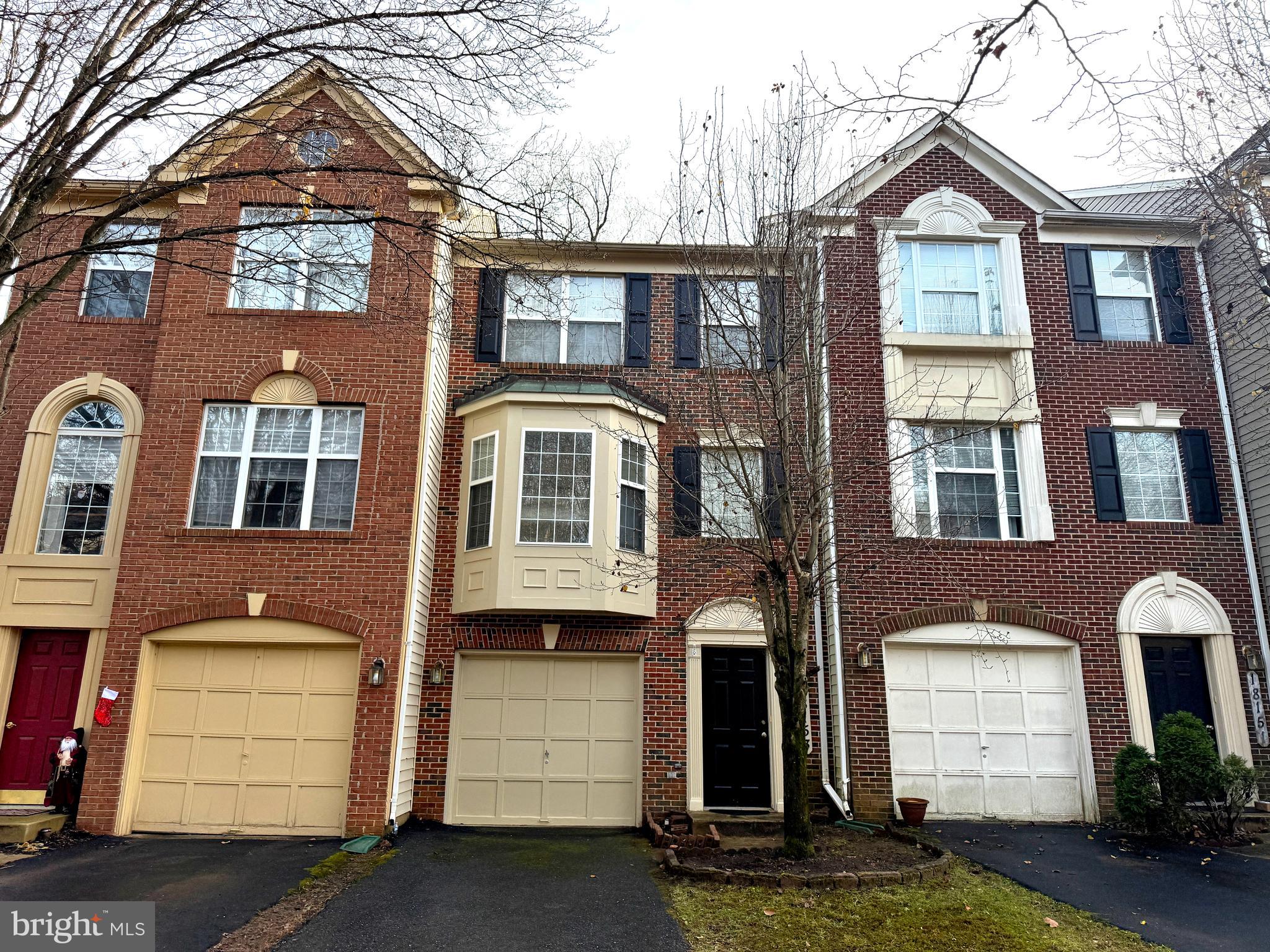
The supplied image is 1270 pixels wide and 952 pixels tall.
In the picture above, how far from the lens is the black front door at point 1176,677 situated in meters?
10.5

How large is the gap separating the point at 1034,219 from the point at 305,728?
497 inches

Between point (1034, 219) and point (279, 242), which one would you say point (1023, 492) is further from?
point (279, 242)

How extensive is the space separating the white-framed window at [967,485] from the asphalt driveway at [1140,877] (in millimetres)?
3885

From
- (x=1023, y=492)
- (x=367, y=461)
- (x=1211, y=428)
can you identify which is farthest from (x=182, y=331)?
(x=1211, y=428)

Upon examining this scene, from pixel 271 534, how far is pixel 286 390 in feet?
6.34

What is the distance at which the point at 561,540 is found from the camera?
33.9ft

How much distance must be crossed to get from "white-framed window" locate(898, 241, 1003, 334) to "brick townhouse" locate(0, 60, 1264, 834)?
0.05 metres

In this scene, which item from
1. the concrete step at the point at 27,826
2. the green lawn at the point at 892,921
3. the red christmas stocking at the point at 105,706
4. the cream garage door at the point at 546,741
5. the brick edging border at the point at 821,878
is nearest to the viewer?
the green lawn at the point at 892,921

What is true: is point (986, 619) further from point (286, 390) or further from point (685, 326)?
point (286, 390)

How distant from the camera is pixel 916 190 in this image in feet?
39.4

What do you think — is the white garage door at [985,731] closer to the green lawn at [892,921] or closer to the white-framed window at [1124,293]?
the green lawn at [892,921]

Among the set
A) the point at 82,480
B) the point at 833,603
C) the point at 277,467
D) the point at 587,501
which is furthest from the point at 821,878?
the point at 82,480

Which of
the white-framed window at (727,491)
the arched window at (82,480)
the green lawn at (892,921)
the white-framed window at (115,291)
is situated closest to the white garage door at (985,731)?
the white-framed window at (727,491)

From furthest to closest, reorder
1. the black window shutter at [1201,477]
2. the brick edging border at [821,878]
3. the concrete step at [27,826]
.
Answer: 1. the black window shutter at [1201,477]
2. the concrete step at [27,826]
3. the brick edging border at [821,878]
